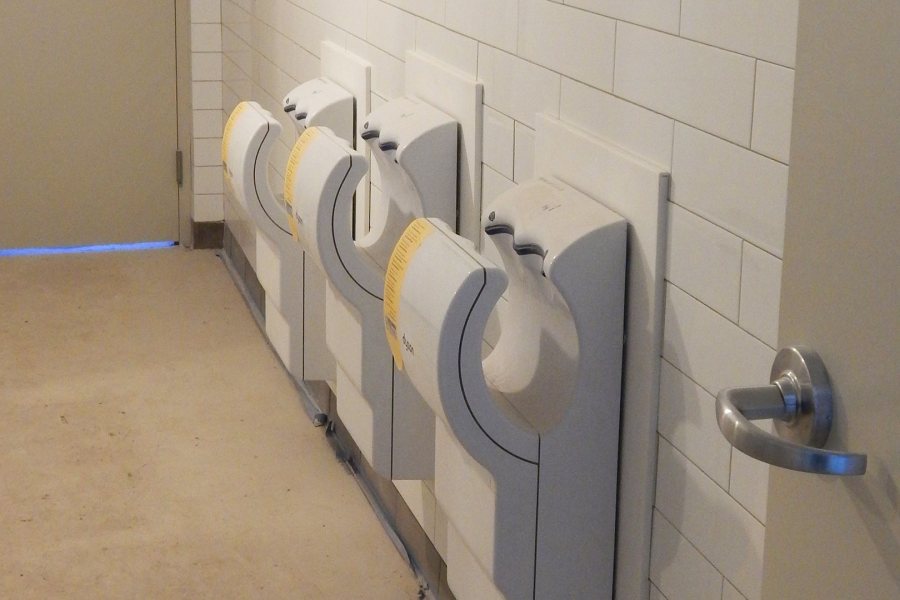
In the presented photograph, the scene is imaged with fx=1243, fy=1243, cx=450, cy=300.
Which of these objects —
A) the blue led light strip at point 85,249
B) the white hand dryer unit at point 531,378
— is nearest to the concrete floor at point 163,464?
the blue led light strip at point 85,249

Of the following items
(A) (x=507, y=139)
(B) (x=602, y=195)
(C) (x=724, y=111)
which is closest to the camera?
(C) (x=724, y=111)

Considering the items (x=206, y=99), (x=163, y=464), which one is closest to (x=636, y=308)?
(x=163, y=464)

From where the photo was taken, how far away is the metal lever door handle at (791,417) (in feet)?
2.68

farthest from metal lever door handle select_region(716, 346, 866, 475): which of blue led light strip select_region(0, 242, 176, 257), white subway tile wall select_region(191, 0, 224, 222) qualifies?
blue led light strip select_region(0, 242, 176, 257)

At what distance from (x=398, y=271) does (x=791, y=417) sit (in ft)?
3.15

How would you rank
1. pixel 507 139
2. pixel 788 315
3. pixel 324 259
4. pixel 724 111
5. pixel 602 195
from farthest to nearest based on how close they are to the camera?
pixel 324 259, pixel 507 139, pixel 602 195, pixel 724 111, pixel 788 315

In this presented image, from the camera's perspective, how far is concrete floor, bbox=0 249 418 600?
2.74m

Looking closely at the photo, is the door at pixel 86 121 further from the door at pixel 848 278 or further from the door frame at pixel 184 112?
the door at pixel 848 278

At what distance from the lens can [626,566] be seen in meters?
1.74

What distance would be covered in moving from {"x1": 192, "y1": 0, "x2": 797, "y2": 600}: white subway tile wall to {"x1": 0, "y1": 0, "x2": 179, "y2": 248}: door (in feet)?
10.5

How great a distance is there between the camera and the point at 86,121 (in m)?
5.00

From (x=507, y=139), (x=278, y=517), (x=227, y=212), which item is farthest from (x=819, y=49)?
(x=227, y=212)

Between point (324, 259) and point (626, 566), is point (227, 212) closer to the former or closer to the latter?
point (324, 259)

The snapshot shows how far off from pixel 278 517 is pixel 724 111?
1.91 m
